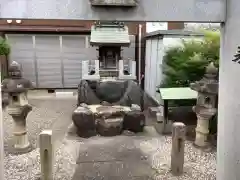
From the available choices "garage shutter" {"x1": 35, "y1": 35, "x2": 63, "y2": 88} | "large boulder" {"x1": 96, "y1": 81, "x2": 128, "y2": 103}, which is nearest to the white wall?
"large boulder" {"x1": 96, "y1": 81, "x2": 128, "y2": 103}

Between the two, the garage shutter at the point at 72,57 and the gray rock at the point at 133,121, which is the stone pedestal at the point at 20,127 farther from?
the garage shutter at the point at 72,57

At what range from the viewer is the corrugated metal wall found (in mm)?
14016

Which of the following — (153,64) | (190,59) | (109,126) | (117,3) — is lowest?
(109,126)

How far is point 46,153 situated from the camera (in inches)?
187

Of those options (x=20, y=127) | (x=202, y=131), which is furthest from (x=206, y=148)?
(x=20, y=127)

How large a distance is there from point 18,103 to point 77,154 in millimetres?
1745

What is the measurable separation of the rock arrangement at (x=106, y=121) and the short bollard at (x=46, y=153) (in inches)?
104

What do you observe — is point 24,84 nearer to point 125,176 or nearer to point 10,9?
point 125,176

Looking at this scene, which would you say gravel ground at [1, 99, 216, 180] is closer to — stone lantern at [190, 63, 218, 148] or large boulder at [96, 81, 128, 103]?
stone lantern at [190, 63, 218, 148]

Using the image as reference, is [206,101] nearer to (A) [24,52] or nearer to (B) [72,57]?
(B) [72,57]

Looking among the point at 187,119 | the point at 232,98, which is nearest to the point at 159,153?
the point at 187,119

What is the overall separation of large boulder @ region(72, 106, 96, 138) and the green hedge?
2907mm

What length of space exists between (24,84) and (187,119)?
4.74 meters

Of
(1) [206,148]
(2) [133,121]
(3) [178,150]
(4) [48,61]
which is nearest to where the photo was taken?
(3) [178,150]
